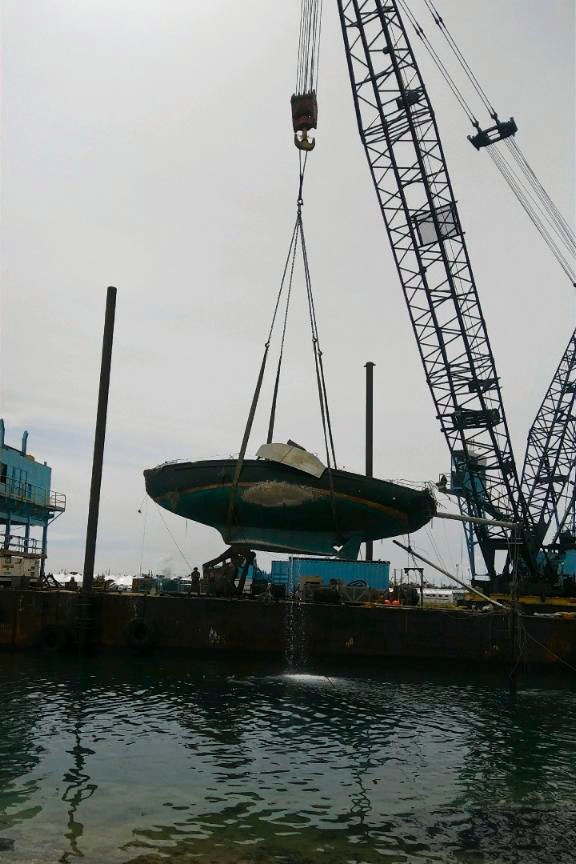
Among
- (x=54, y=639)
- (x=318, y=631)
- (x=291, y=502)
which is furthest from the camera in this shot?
(x=54, y=639)

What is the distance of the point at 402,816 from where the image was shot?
10523 mm

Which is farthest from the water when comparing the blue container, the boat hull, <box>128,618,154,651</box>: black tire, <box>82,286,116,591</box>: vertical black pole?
the blue container

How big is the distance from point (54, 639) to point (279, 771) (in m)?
17.3

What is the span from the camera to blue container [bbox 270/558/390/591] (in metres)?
37.8

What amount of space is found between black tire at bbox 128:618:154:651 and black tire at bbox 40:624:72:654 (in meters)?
2.56

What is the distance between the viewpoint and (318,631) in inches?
1046

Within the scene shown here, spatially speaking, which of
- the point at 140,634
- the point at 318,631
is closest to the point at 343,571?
the point at 318,631

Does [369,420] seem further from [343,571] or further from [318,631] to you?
[318,631]

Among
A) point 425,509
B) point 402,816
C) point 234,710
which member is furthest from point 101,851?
point 425,509

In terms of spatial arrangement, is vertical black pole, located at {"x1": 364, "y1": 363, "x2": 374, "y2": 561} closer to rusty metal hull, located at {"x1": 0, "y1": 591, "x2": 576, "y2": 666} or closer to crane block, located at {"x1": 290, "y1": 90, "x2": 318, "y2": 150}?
rusty metal hull, located at {"x1": 0, "y1": 591, "x2": 576, "y2": 666}

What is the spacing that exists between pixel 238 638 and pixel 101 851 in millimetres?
18211

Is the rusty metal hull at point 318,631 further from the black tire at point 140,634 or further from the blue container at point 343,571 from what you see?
the blue container at point 343,571

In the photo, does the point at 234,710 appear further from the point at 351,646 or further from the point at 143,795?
the point at 351,646

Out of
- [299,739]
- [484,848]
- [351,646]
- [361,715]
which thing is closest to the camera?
[484,848]
